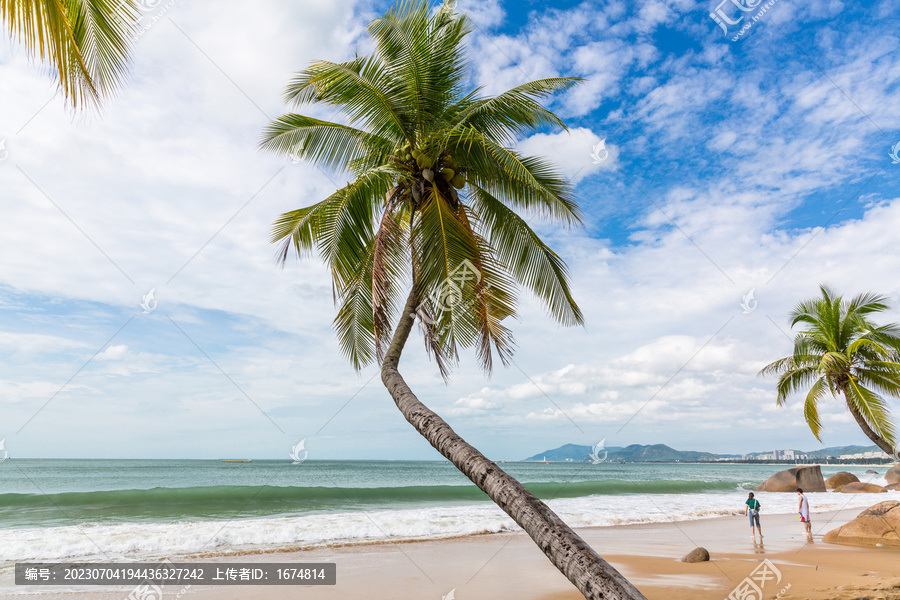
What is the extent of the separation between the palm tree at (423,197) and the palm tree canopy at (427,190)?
17 millimetres

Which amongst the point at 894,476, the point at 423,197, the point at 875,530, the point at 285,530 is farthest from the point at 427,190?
the point at 894,476

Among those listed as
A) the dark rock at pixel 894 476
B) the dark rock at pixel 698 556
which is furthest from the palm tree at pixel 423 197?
the dark rock at pixel 894 476

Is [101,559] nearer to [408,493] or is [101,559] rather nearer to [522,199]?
[522,199]

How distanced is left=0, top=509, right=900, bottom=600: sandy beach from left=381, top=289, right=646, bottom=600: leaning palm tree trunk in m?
5.48

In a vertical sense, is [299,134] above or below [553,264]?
above

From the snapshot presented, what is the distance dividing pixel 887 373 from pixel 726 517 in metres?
9.59

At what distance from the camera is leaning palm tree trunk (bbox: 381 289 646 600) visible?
9.34ft

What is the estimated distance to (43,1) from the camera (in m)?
3.10

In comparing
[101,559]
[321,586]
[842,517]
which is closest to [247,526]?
[101,559]

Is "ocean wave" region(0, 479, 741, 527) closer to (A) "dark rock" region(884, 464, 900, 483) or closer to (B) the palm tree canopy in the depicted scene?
(B) the palm tree canopy

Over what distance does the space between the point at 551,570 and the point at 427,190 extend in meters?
8.12

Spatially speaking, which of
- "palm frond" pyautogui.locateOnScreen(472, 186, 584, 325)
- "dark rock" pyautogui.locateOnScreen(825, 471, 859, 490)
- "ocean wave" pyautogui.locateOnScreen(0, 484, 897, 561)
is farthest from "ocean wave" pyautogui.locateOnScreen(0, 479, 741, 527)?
"palm frond" pyautogui.locateOnScreen(472, 186, 584, 325)

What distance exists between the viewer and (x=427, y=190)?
20.7 ft

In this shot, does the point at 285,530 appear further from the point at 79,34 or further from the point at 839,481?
the point at 839,481
